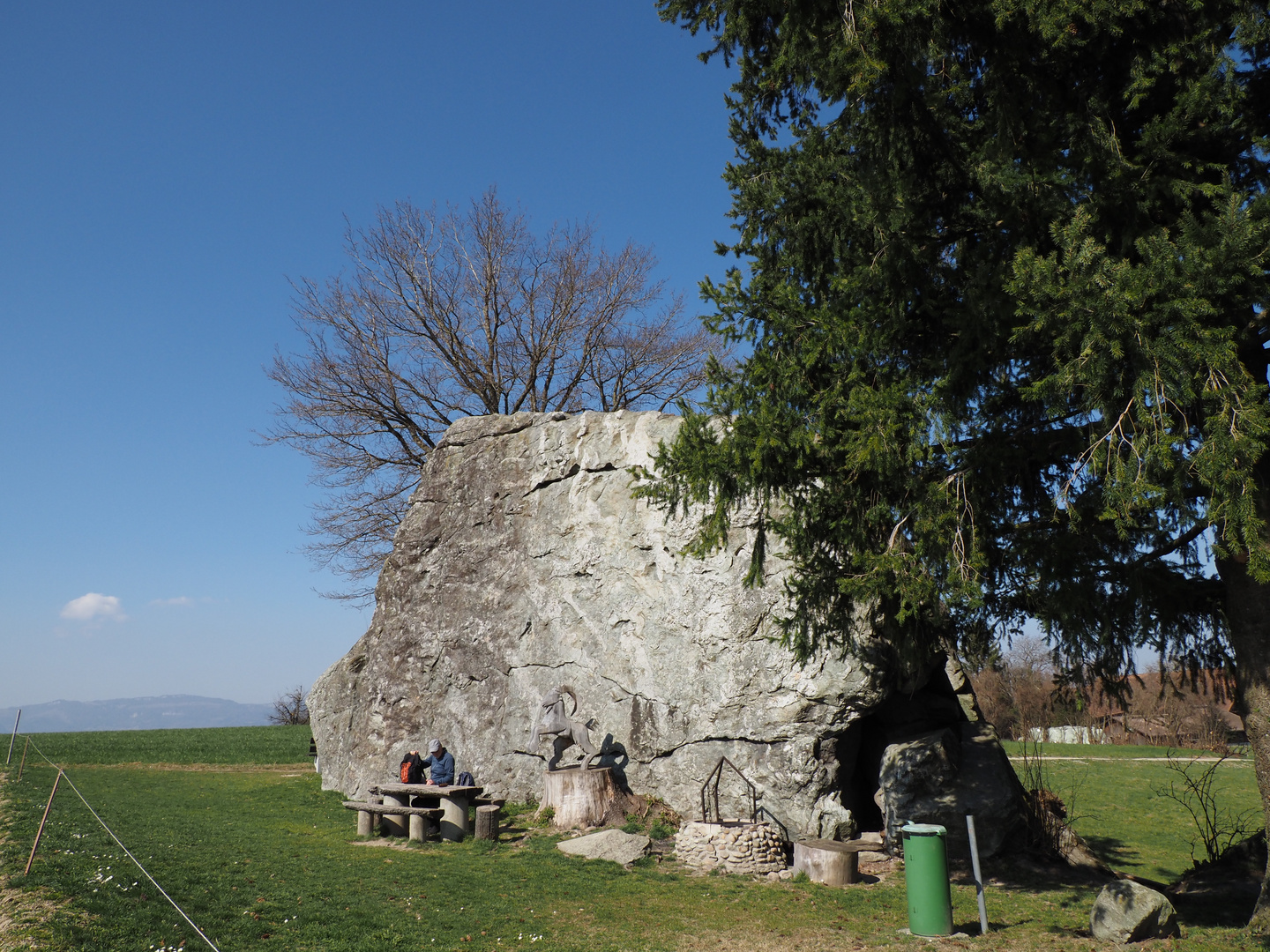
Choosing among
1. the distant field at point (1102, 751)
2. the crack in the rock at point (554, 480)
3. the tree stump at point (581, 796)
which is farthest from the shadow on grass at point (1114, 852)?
the crack in the rock at point (554, 480)

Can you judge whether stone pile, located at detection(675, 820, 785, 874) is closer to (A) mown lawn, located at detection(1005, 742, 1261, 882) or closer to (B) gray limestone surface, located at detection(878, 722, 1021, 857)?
(B) gray limestone surface, located at detection(878, 722, 1021, 857)

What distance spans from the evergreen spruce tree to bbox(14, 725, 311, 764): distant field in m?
18.6

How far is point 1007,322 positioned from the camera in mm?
7305

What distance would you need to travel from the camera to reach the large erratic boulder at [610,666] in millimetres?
12047

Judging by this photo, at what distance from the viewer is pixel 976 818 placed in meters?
11.2

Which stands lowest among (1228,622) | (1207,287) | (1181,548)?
(1228,622)

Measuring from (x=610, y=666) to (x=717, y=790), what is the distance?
2.81m

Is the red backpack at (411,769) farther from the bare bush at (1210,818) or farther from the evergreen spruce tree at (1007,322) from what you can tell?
the bare bush at (1210,818)

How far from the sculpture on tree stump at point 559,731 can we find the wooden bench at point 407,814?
2018mm

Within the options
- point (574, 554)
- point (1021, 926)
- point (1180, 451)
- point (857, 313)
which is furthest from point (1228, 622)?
point (574, 554)

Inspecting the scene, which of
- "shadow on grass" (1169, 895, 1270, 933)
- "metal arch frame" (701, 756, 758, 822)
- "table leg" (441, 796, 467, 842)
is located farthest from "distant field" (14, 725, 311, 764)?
"shadow on grass" (1169, 895, 1270, 933)

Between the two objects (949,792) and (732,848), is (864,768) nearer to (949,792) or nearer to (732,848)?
(949,792)

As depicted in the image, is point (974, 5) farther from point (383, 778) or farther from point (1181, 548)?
point (383, 778)

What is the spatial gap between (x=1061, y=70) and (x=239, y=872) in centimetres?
1109
